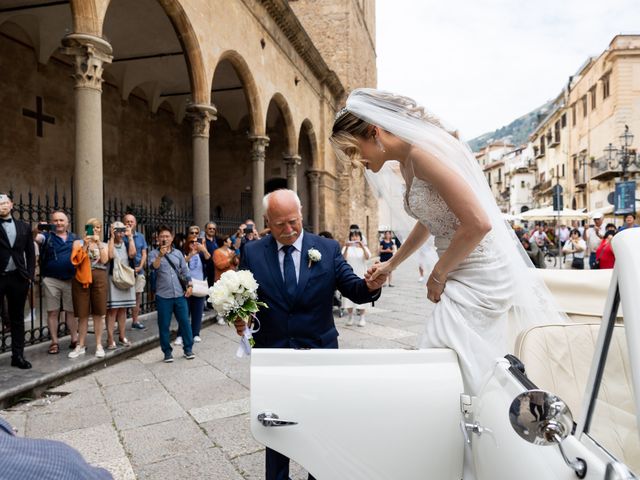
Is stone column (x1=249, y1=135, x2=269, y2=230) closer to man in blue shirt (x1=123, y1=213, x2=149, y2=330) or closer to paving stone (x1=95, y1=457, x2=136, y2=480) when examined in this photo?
man in blue shirt (x1=123, y1=213, x2=149, y2=330)

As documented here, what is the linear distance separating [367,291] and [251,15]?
39.7ft

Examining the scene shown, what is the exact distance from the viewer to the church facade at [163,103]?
694cm

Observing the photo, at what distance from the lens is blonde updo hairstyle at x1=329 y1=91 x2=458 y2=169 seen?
2227 mm

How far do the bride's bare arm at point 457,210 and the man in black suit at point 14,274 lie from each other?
4.83 meters

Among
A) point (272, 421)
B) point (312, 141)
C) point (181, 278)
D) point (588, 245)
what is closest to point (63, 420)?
point (181, 278)

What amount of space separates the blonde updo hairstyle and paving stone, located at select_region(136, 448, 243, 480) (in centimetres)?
214

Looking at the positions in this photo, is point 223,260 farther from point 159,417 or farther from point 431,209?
point 431,209

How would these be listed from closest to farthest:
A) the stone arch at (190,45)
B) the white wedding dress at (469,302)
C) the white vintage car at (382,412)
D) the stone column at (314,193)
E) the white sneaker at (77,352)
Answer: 1. the white vintage car at (382,412)
2. the white wedding dress at (469,302)
3. the white sneaker at (77,352)
4. the stone arch at (190,45)
5. the stone column at (314,193)

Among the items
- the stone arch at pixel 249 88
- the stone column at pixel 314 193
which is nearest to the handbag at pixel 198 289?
the stone arch at pixel 249 88

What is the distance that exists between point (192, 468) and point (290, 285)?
1686 mm

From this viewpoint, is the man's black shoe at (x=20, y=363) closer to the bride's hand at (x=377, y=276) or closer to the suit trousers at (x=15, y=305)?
the suit trousers at (x=15, y=305)

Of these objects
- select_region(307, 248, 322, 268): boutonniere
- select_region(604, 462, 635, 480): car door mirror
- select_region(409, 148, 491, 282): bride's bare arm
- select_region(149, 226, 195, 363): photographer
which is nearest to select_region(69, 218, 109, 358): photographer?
select_region(149, 226, 195, 363): photographer

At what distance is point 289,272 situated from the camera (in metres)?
2.36

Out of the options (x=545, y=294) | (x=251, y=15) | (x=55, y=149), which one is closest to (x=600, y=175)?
(x=251, y=15)
